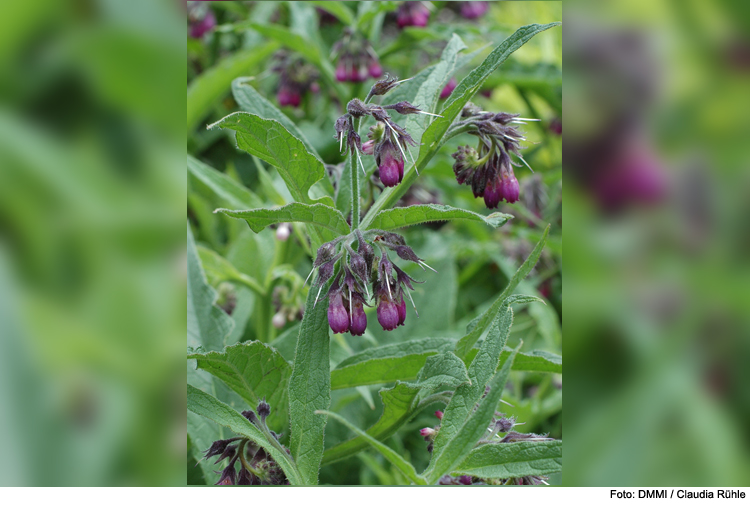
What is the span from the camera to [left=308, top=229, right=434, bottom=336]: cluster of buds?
65 centimetres

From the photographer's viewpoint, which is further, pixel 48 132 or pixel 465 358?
pixel 465 358

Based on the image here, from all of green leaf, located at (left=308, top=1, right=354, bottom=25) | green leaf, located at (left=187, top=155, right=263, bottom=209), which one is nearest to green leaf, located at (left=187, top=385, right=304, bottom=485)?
→ green leaf, located at (left=187, top=155, right=263, bottom=209)

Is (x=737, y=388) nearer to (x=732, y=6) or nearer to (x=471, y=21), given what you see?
(x=732, y=6)

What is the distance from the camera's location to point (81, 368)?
1.45 ft

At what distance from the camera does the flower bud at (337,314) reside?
25.4 inches

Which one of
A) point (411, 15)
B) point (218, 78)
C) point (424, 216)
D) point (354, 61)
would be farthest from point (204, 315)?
point (411, 15)

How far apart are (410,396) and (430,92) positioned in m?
0.35

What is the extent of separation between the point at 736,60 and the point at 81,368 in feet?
1.80

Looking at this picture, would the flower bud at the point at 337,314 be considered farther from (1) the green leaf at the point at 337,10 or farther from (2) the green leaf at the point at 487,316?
(1) the green leaf at the point at 337,10

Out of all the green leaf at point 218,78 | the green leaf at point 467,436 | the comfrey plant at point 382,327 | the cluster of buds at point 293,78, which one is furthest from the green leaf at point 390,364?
the cluster of buds at point 293,78

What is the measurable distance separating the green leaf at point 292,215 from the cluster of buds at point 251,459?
0.22 metres

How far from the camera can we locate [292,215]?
616 millimetres

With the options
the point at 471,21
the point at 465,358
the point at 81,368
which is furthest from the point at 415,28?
the point at 81,368

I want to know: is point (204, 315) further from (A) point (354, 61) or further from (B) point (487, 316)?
(A) point (354, 61)
